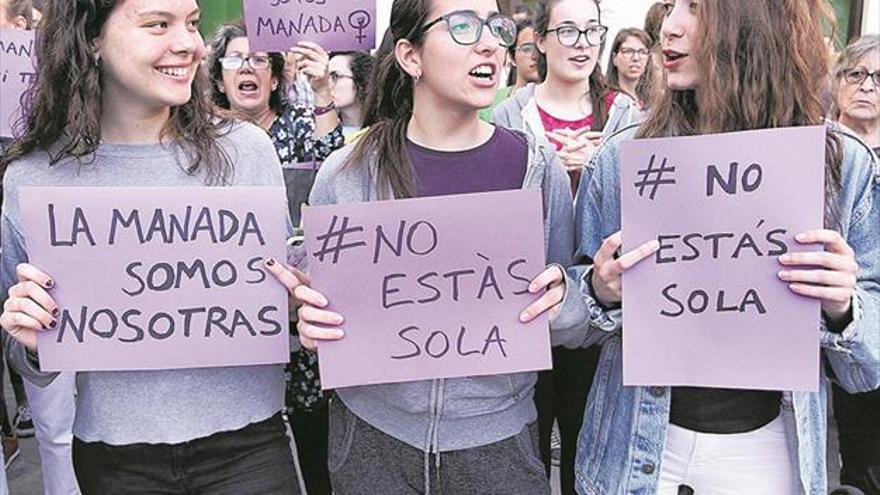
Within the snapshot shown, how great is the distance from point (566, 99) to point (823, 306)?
5.87ft

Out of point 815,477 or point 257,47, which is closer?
point 815,477

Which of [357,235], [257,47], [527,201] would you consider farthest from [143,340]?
[257,47]

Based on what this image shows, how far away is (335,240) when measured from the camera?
1552 millimetres

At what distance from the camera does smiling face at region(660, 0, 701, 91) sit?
1.62 metres

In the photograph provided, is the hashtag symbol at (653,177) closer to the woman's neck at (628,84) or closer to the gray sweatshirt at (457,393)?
the gray sweatshirt at (457,393)

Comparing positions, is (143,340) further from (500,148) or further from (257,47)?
(257,47)

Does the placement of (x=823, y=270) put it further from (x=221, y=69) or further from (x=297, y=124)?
(x=221, y=69)

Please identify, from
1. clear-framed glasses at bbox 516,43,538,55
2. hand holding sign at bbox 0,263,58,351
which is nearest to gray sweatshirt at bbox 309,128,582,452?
hand holding sign at bbox 0,263,58,351

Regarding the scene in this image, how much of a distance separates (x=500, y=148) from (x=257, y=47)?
1.41 meters

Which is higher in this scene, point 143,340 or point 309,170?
point 309,170

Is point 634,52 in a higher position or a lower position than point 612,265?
higher

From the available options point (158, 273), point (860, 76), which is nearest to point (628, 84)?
point (860, 76)

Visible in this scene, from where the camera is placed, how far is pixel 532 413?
71.1 inches

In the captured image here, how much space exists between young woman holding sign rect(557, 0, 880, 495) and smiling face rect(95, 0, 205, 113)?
92 centimetres
